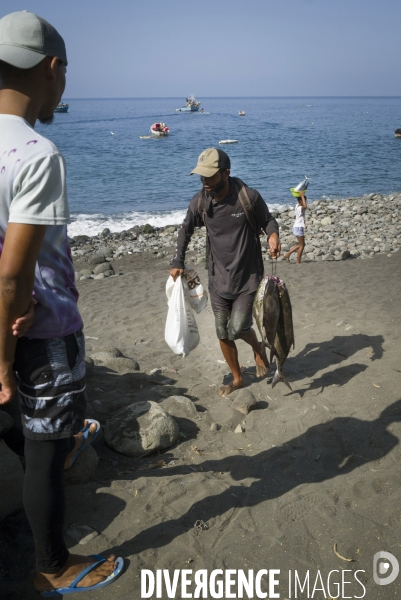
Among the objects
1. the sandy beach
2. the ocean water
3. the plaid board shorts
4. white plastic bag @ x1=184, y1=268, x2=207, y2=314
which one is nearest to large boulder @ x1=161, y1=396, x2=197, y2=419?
the sandy beach

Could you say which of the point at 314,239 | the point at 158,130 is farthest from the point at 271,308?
the point at 158,130

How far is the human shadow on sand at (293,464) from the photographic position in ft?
10.6

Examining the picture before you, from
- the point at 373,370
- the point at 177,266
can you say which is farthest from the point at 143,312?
the point at 373,370

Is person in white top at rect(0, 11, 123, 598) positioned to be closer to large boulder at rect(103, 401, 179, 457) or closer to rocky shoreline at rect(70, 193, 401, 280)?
large boulder at rect(103, 401, 179, 457)

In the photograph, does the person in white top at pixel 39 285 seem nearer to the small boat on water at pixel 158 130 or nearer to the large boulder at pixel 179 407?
the large boulder at pixel 179 407

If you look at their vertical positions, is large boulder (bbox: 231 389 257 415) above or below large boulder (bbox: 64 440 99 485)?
below

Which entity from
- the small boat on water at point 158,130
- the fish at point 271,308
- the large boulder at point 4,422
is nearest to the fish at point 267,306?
the fish at point 271,308

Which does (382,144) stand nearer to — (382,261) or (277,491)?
(382,261)

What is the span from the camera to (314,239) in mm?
14656

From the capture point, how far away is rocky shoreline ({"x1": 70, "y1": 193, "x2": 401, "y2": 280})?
12555 mm

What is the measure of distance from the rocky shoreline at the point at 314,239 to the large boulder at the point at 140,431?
759 centimetres

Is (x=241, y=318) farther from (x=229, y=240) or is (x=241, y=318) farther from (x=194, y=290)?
(x=229, y=240)

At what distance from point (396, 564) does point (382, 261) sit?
26.2ft

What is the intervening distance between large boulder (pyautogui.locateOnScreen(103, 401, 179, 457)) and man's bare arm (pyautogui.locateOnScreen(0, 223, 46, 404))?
2.21 metres
